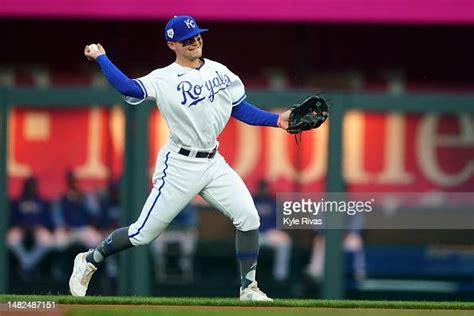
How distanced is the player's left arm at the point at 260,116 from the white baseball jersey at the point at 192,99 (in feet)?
0.39

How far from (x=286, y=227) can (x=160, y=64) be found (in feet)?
6.32

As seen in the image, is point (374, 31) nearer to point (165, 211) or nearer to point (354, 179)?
point (354, 179)

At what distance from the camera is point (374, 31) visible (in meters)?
12.1

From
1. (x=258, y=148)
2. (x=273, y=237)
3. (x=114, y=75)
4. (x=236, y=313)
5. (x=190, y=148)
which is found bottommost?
(x=236, y=313)

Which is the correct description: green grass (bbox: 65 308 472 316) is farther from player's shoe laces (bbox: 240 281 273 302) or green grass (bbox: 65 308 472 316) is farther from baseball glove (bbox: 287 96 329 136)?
baseball glove (bbox: 287 96 329 136)

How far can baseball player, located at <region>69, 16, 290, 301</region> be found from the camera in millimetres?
7902

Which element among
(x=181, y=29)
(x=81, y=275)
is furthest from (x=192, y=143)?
(x=81, y=275)

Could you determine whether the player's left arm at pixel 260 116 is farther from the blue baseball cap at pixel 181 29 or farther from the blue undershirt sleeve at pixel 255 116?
the blue baseball cap at pixel 181 29

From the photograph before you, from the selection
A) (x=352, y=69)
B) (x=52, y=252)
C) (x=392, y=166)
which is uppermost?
(x=352, y=69)

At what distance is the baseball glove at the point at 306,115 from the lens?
8141mm

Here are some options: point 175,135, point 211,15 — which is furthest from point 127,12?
point 175,135

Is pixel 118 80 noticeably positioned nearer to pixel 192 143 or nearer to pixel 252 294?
pixel 192 143

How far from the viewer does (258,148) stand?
12078 mm

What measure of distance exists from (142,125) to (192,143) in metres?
3.73
